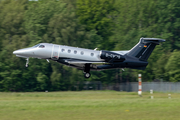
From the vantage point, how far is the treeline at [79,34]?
4972 centimetres

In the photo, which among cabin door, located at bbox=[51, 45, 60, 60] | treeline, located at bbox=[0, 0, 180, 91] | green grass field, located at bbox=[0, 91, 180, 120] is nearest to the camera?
green grass field, located at bbox=[0, 91, 180, 120]

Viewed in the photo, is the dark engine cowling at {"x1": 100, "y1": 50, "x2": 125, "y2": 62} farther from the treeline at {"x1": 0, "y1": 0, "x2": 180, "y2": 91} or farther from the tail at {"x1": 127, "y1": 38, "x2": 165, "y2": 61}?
the treeline at {"x1": 0, "y1": 0, "x2": 180, "y2": 91}

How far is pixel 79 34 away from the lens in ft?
172

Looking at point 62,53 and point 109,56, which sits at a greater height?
point 62,53

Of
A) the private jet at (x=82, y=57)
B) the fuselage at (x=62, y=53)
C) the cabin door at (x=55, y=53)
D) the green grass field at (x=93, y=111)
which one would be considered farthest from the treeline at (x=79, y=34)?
the green grass field at (x=93, y=111)

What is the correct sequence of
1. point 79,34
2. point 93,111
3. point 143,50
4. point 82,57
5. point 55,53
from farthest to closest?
point 79,34, point 143,50, point 82,57, point 55,53, point 93,111

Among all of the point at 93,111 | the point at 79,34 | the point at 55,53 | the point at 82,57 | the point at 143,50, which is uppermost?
the point at 79,34

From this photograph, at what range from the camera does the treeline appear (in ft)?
163

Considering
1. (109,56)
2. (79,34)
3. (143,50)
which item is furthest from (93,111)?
(79,34)

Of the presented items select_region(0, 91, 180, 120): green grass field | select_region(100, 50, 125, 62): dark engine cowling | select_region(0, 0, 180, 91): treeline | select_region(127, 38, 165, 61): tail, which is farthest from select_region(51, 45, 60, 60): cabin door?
select_region(0, 0, 180, 91): treeline

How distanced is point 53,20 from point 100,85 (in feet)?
46.6

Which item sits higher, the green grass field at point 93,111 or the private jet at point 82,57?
the private jet at point 82,57

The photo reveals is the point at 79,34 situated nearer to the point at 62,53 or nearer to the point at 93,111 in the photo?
Result: the point at 62,53

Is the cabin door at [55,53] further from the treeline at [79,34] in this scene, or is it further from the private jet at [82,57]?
the treeline at [79,34]
